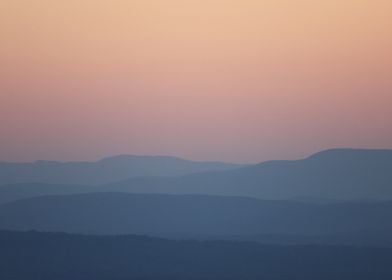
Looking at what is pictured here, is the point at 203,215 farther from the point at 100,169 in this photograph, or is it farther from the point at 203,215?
the point at 100,169

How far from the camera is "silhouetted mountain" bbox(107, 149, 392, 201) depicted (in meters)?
3.66

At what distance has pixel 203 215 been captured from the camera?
12.1ft

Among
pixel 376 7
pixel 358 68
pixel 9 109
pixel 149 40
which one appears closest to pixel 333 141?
pixel 358 68

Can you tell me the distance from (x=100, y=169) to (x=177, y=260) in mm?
612

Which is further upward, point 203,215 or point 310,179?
point 310,179

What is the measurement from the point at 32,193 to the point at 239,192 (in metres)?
1.07

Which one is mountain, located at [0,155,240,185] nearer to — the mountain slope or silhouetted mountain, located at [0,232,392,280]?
the mountain slope

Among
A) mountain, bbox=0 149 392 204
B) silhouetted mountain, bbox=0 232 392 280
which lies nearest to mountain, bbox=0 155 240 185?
mountain, bbox=0 149 392 204

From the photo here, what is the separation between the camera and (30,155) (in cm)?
376

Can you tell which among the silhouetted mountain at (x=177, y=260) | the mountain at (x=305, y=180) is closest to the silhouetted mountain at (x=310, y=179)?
the mountain at (x=305, y=180)

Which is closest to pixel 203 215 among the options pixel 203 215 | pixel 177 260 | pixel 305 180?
pixel 203 215

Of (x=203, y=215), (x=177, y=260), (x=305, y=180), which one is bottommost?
(x=177, y=260)

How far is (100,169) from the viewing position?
12.2 feet

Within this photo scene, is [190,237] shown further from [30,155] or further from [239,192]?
[30,155]
